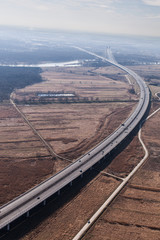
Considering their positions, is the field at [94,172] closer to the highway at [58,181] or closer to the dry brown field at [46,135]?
the dry brown field at [46,135]

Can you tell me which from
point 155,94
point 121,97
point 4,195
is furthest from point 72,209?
point 155,94

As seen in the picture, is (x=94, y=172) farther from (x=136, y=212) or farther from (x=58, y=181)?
(x=136, y=212)

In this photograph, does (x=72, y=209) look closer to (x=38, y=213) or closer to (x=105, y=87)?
(x=38, y=213)

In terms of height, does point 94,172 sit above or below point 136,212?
above

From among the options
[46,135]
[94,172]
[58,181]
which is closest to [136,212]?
[94,172]

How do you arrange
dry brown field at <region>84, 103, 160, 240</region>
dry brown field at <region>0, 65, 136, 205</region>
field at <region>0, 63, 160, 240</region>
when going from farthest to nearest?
dry brown field at <region>0, 65, 136, 205</region>, field at <region>0, 63, 160, 240</region>, dry brown field at <region>84, 103, 160, 240</region>

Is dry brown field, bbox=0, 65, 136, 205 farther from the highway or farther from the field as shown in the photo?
the highway

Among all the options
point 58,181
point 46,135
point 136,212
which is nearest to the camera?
point 136,212

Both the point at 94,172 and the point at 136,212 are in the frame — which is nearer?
the point at 136,212

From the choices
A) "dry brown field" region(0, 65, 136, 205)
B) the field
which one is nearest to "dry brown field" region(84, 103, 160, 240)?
the field

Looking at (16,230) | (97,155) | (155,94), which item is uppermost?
(155,94)

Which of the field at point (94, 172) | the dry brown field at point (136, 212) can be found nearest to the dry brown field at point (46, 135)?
Answer: the field at point (94, 172)
